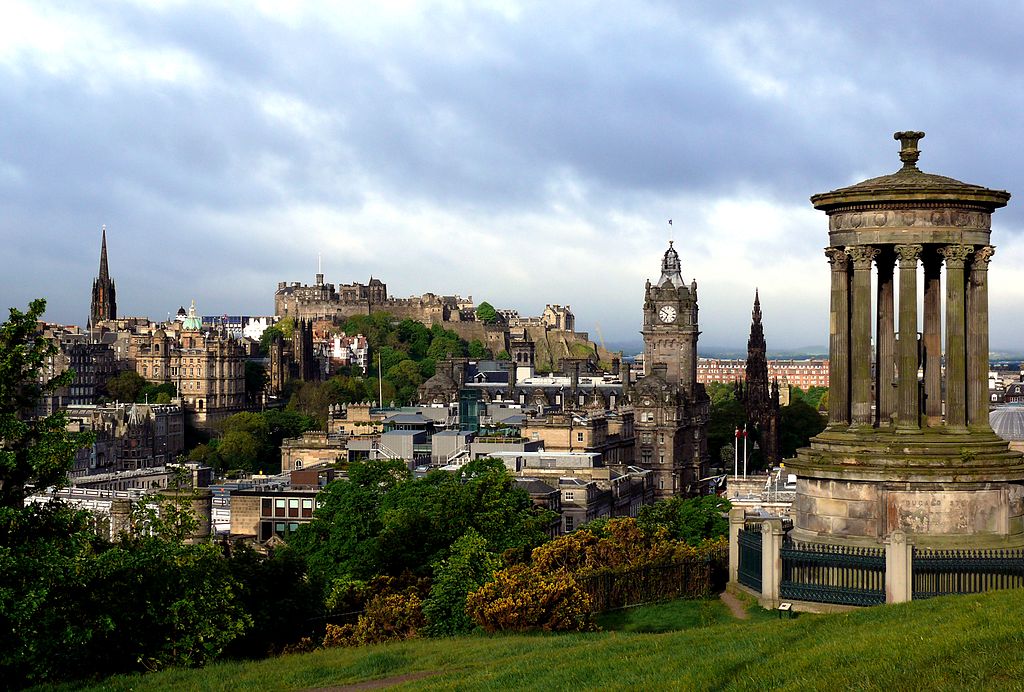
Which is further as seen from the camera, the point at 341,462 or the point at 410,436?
the point at 410,436

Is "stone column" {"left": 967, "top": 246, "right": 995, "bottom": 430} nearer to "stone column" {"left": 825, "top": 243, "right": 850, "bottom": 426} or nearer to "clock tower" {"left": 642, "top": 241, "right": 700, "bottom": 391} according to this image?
"stone column" {"left": 825, "top": 243, "right": 850, "bottom": 426}

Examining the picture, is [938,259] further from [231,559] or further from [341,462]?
[341,462]

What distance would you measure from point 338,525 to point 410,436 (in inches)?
2672

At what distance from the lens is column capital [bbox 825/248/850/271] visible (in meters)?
32.7

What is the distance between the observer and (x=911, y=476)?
103 ft

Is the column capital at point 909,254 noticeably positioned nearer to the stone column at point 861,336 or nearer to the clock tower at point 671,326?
the stone column at point 861,336

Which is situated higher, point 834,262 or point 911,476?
point 834,262

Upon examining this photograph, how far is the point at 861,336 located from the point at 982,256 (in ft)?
9.02

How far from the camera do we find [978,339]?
106ft

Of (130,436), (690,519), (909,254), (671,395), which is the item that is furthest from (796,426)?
(909,254)

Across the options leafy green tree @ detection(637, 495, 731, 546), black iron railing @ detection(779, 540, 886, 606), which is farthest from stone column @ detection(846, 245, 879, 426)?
leafy green tree @ detection(637, 495, 731, 546)

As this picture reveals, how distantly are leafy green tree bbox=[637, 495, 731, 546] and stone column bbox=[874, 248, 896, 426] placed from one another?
30992 millimetres

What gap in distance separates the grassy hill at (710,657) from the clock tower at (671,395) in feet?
333

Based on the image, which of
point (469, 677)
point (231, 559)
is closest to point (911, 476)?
point (469, 677)
